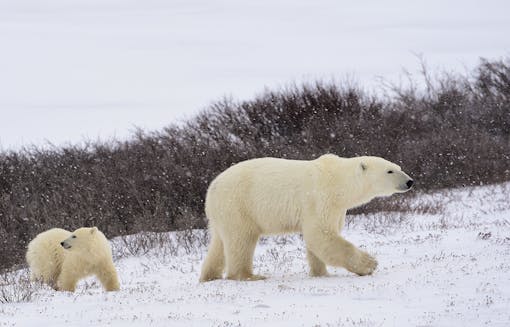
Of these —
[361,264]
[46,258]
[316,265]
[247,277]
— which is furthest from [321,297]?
[46,258]

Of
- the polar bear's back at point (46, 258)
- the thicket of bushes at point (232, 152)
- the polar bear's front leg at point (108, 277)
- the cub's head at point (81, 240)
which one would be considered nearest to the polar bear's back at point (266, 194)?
the polar bear's front leg at point (108, 277)

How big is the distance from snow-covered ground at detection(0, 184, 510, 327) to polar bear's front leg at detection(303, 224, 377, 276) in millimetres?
140

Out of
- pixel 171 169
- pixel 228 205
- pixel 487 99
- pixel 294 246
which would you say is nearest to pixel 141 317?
pixel 228 205

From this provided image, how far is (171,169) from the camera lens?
17.0m

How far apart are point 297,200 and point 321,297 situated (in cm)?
142

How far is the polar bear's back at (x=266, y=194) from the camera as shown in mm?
7539

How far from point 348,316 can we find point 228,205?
99.9 inches

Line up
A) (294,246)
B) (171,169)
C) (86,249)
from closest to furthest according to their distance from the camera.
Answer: (86,249) → (294,246) → (171,169)

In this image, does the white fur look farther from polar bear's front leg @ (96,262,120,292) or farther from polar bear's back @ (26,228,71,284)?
polar bear's back @ (26,228,71,284)

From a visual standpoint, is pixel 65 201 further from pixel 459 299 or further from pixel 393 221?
pixel 459 299

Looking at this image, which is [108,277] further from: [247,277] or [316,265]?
[316,265]

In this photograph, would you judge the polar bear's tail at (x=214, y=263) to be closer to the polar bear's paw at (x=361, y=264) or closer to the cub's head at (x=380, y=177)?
the polar bear's paw at (x=361, y=264)

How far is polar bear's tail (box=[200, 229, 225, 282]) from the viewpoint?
8070 mm

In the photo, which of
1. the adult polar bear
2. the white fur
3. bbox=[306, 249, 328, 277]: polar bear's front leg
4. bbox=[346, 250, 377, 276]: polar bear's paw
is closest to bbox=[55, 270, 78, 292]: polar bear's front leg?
the white fur
